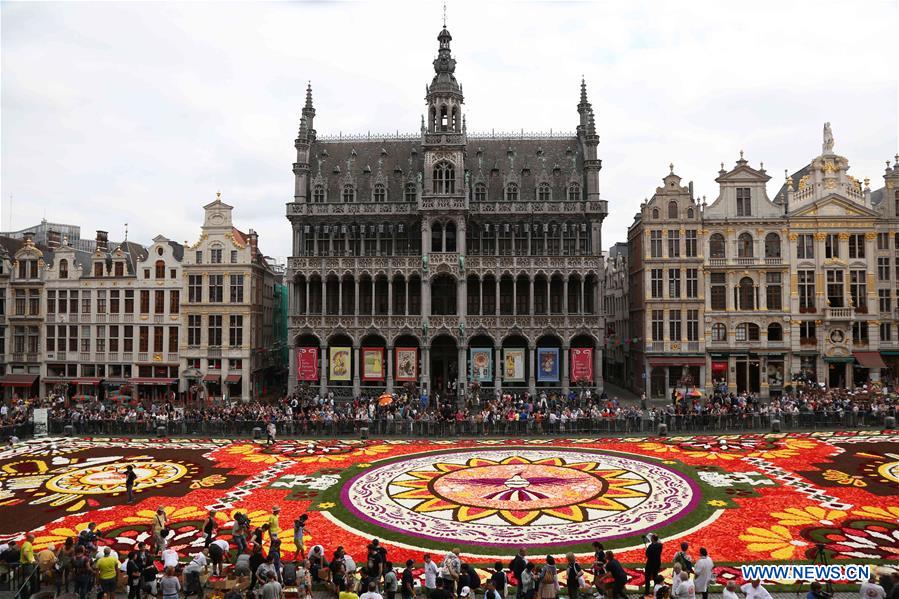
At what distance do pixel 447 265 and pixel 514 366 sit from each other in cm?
1113

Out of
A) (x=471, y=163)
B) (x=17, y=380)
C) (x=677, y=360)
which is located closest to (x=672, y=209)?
(x=677, y=360)

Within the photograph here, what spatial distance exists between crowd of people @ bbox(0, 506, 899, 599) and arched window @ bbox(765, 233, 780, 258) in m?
44.5

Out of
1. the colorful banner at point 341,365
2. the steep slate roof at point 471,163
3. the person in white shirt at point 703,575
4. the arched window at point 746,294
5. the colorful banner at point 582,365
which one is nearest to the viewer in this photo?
the person in white shirt at point 703,575

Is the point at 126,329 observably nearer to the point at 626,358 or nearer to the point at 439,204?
the point at 439,204

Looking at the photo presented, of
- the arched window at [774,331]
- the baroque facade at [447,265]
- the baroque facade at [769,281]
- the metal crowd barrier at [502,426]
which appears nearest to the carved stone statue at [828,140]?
the baroque facade at [769,281]

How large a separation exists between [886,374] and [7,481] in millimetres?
64541

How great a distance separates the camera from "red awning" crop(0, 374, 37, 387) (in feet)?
185

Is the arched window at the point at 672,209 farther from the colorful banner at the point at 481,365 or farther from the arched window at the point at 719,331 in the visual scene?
the colorful banner at the point at 481,365

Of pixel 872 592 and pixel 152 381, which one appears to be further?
pixel 152 381

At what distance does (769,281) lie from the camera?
182ft

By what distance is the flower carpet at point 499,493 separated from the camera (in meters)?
A: 20.6

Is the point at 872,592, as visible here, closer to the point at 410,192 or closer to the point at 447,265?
the point at 447,265

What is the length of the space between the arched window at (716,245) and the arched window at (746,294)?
127 inches

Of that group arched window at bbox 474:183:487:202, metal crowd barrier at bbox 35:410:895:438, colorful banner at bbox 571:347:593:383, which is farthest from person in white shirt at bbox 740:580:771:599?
arched window at bbox 474:183:487:202
